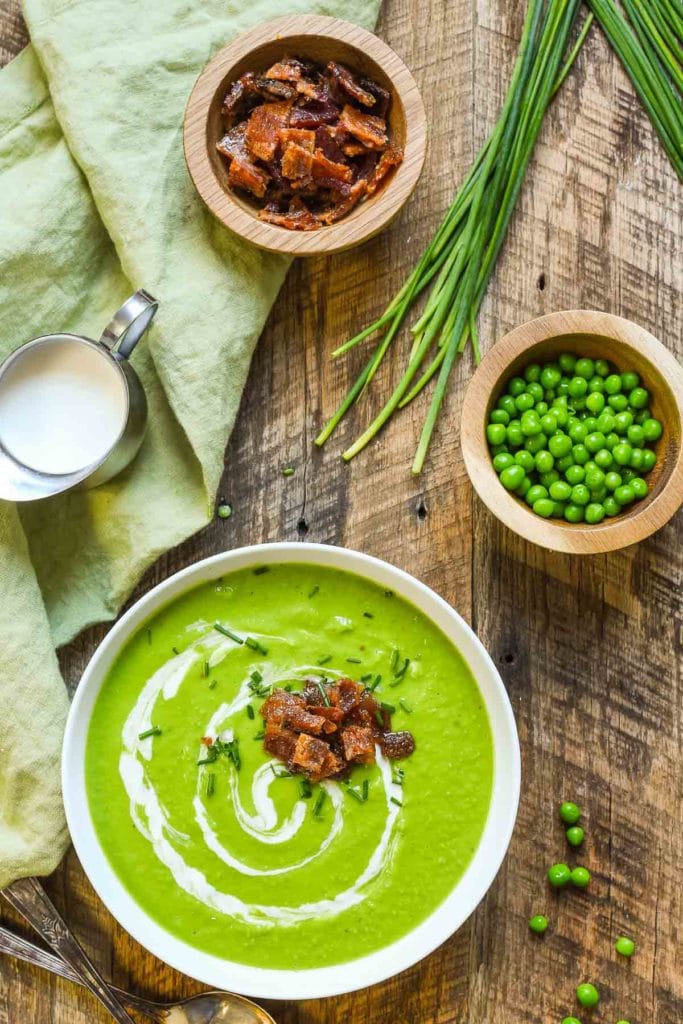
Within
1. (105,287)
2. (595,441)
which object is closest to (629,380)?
(595,441)

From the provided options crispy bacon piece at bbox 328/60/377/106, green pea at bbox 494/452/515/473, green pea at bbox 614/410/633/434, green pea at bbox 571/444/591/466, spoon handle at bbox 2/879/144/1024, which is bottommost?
spoon handle at bbox 2/879/144/1024

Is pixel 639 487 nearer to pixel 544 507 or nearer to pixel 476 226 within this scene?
pixel 544 507

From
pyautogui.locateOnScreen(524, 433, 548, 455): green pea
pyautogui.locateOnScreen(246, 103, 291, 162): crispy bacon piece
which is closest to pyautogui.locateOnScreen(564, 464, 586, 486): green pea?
pyautogui.locateOnScreen(524, 433, 548, 455): green pea

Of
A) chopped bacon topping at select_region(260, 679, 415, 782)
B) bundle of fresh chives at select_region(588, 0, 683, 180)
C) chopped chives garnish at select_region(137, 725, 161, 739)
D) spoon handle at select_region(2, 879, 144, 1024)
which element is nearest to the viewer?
chopped bacon topping at select_region(260, 679, 415, 782)

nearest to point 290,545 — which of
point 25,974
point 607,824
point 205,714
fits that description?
point 205,714

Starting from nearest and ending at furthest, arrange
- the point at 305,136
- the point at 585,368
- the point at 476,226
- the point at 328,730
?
the point at 328,730, the point at 305,136, the point at 585,368, the point at 476,226

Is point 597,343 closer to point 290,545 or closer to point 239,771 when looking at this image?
point 290,545

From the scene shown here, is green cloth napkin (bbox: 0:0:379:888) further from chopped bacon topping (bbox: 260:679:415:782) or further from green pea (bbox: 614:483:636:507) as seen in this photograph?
green pea (bbox: 614:483:636:507)

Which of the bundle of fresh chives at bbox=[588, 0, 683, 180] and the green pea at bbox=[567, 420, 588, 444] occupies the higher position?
the bundle of fresh chives at bbox=[588, 0, 683, 180]
